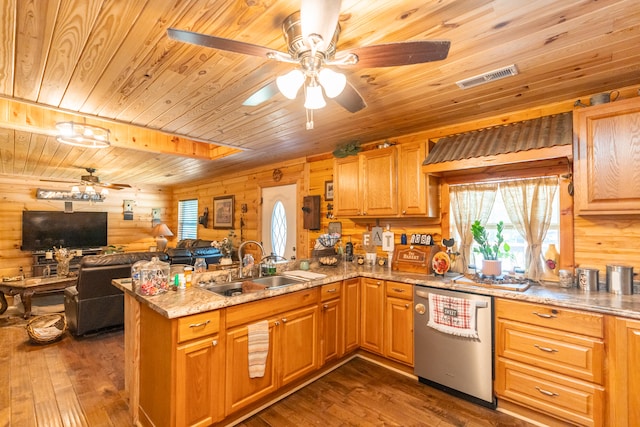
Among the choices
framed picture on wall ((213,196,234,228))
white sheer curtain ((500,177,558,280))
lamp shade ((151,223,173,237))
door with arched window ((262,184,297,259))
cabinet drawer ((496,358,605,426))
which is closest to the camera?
cabinet drawer ((496,358,605,426))

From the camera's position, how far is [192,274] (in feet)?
7.59

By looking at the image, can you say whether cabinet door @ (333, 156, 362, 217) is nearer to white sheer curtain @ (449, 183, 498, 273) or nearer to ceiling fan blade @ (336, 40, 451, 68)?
white sheer curtain @ (449, 183, 498, 273)

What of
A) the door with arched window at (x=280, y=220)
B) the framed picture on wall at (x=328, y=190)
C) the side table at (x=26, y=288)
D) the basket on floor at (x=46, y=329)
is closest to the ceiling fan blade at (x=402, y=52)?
the framed picture on wall at (x=328, y=190)

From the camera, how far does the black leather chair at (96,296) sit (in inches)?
133

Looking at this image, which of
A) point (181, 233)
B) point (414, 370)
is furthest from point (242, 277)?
point (181, 233)

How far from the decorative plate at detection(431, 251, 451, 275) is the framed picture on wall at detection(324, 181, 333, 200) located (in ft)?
5.44

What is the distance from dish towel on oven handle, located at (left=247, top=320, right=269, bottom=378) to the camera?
2.08 metres

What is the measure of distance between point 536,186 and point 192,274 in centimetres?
296

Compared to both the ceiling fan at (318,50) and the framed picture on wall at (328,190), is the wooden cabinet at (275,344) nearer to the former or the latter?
the ceiling fan at (318,50)

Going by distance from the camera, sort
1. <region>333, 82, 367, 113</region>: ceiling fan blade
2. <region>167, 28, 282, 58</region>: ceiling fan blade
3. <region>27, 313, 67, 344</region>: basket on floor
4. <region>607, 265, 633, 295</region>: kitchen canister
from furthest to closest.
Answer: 1. <region>27, 313, 67, 344</region>: basket on floor
2. <region>607, 265, 633, 295</region>: kitchen canister
3. <region>333, 82, 367, 113</region>: ceiling fan blade
4. <region>167, 28, 282, 58</region>: ceiling fan blade

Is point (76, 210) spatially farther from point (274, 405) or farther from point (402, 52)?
point (402, 52)

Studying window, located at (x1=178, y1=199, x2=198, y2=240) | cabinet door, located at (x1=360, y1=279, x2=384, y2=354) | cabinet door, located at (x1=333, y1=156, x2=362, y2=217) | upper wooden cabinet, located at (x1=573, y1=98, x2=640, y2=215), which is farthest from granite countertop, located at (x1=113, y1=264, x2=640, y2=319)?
window, located at (x1=178, y1=199, x2=198, y2=240)

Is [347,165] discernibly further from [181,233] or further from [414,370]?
[181,233]

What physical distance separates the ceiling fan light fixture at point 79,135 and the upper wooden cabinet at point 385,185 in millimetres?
2522
